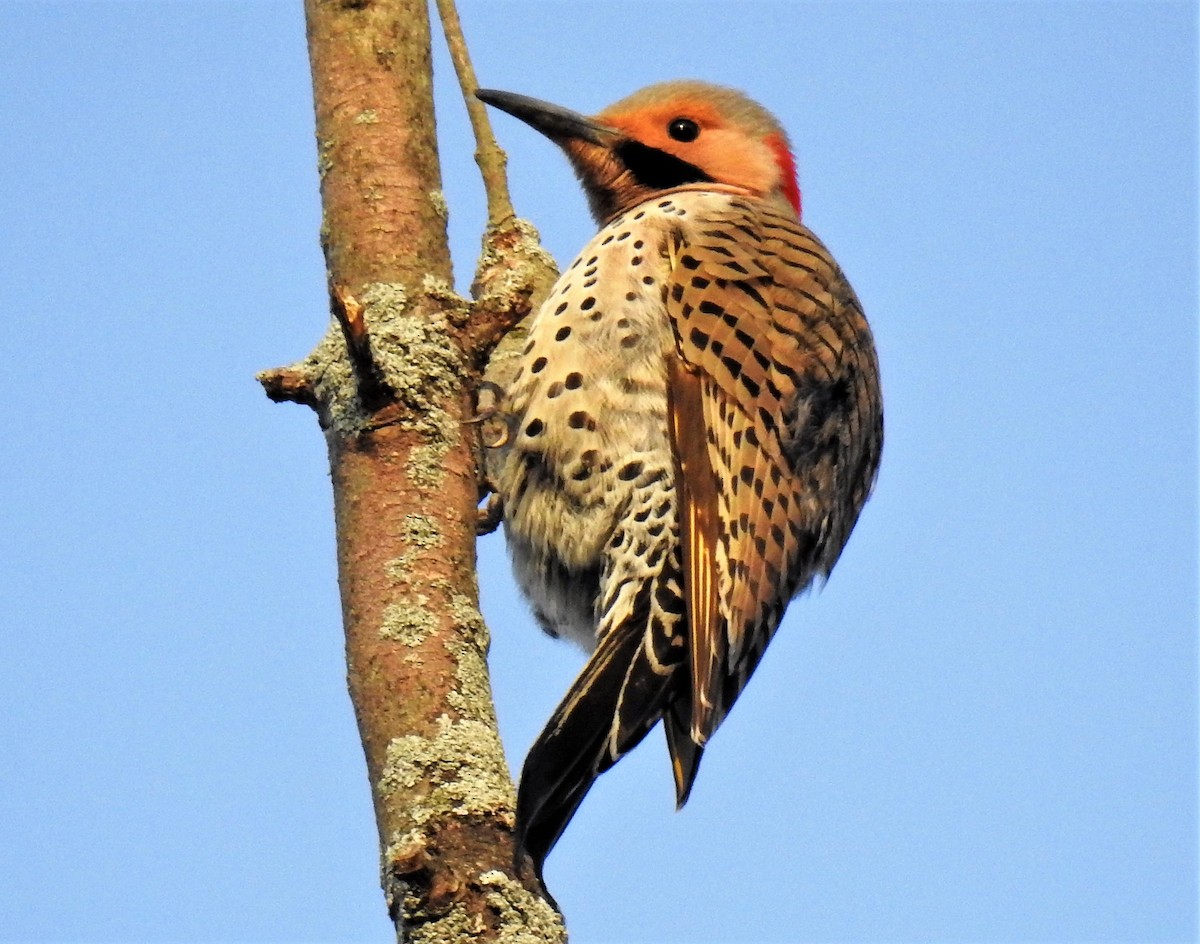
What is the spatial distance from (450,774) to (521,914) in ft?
0.73

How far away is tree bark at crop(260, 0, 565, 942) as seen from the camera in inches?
86.5

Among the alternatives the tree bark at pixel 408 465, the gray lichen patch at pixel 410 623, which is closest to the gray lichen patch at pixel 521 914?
the tree bark at pixel 408 465

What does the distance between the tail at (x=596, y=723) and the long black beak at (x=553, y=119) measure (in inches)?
66.7

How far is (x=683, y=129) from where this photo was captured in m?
4.70

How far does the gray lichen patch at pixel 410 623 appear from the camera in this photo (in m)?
2.36

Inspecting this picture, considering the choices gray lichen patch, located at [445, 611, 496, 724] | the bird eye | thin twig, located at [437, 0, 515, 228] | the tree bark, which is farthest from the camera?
the bird eye

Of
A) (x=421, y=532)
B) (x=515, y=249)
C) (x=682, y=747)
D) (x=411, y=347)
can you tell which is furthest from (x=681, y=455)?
(x=421, y=532)

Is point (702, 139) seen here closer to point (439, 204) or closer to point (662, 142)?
point (662, 142)

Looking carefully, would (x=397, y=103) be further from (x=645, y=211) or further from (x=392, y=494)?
(x=645, y=211)

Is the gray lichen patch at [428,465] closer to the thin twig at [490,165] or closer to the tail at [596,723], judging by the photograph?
the tail at [596,723]

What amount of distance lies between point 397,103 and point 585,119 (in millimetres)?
1757

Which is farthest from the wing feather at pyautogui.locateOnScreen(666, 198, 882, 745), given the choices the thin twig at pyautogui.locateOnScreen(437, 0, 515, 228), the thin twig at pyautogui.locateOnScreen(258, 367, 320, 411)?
the thin twig at pyautogui.locateOnScreen(258, 367, 320, 411)

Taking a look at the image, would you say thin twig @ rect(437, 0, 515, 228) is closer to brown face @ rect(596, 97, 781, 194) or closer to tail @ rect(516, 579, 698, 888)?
tail @ rect(516, 579, 698, 888)

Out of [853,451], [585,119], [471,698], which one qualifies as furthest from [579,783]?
[585,119]
